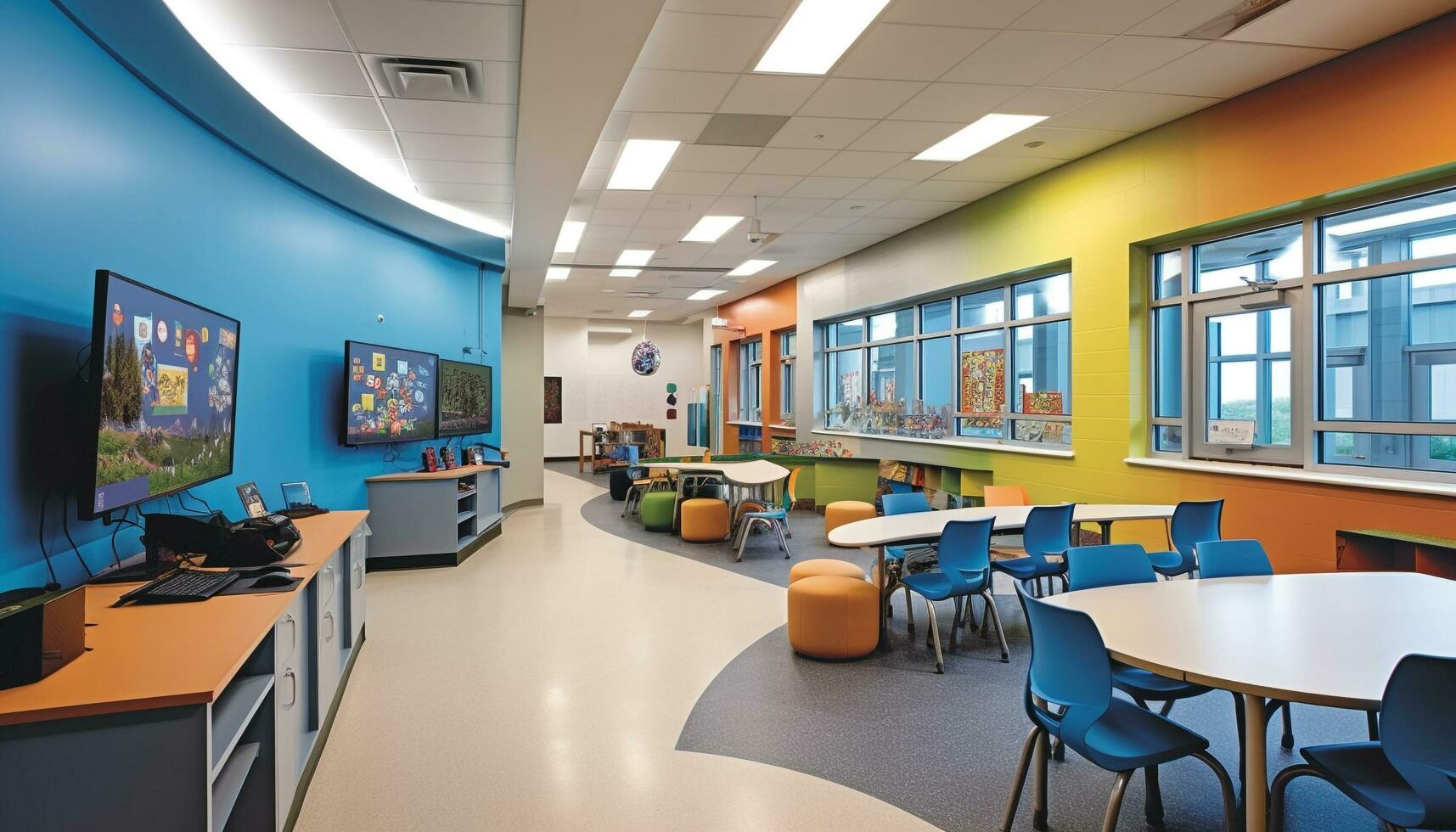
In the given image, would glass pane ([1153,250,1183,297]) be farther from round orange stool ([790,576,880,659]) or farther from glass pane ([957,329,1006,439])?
round orange stool ([790,576,880,659])

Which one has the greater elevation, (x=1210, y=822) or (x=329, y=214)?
(x=329, y=214)

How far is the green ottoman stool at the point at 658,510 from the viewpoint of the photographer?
30.1 ft

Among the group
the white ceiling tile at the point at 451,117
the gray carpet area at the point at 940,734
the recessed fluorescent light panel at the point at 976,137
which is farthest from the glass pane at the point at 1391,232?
the white ceiling tile at the point at 451,117

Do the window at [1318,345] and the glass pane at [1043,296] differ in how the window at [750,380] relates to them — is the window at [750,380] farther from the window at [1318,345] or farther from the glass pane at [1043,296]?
the window at [1318,345]

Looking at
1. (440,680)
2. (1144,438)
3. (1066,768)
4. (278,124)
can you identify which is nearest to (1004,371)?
(1144,438)

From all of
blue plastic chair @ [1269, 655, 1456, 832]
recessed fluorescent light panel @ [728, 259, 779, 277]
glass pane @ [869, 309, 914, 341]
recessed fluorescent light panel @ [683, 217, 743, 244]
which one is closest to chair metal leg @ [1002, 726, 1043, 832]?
blue plastic chair @ [1269, 655, 1456, 832]

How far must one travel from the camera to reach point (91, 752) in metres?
1.73

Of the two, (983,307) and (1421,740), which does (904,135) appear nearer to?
(983,307)

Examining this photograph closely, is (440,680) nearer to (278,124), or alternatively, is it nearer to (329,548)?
(329,548)

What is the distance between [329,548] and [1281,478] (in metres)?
5.92

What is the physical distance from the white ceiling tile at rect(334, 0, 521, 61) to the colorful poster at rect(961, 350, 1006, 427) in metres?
6.03

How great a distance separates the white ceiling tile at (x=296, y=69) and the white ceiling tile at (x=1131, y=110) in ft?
16.2

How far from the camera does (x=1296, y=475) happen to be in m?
4.88

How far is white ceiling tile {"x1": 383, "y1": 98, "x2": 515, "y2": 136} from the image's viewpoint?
15.5ft
